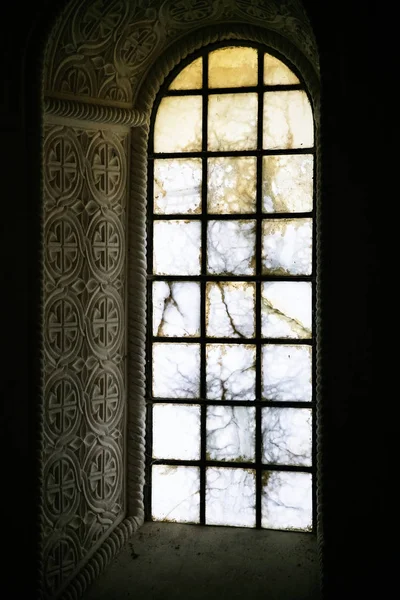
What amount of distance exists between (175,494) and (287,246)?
1104 mm

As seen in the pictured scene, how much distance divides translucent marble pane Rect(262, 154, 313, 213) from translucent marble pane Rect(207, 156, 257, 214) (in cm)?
6

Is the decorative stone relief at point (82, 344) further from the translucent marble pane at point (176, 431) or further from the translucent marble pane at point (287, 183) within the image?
the translucent marble pane at point (287, 183)

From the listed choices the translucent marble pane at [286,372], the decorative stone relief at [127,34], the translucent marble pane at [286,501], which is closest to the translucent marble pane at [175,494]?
the translucent marble pane at [286,501]

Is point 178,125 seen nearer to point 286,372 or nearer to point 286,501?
point 286,372

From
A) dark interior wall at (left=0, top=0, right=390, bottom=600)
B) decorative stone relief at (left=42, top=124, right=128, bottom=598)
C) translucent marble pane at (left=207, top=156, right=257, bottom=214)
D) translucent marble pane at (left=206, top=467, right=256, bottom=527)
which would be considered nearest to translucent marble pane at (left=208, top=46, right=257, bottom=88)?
translucent marble pane at (left=207, top=156, right=257, bottom=214)

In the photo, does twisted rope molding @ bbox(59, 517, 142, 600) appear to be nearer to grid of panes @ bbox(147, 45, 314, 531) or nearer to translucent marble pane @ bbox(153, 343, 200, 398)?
grid of panes @ bbox(147, 45, 314, 531)

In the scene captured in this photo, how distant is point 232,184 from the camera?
276 cm

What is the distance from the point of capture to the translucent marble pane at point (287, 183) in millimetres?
2691

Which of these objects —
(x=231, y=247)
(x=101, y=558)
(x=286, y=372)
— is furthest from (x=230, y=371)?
(x=101, y=558)

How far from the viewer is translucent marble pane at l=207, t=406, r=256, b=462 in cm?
276

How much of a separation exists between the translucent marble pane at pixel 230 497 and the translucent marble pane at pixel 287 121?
1319 mm
